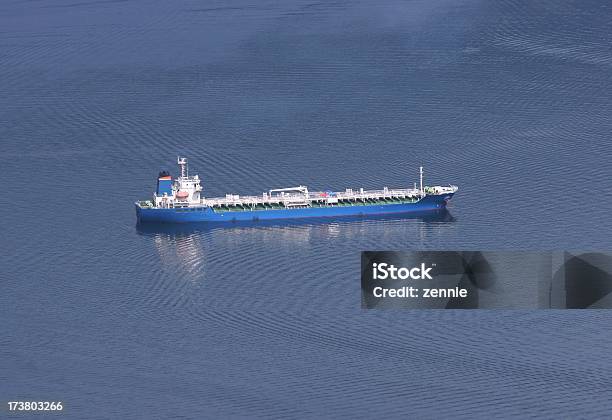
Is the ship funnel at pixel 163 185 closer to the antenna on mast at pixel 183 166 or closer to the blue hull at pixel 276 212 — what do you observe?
the antenna on mast at pixel 183 166

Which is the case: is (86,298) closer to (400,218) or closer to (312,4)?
(400,218)

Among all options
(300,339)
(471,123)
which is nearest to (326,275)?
(300,339)

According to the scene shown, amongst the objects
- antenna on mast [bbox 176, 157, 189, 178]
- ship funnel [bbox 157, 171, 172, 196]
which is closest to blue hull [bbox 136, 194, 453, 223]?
ship funnel [bbox 157, 171, 172, 196]

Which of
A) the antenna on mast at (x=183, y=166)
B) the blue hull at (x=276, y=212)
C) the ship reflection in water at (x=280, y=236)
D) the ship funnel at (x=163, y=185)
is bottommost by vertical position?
the ship reflection in water at (x=280, y=236)

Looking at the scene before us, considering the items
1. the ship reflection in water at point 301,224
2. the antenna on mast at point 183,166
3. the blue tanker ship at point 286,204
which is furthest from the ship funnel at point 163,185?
the ship reflection in water at point 301,224

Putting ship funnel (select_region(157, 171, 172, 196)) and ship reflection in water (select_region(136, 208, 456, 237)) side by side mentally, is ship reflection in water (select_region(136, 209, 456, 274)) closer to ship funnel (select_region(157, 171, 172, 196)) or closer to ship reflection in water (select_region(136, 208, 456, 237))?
ship reflection in water (select_region(136, 208, 456, 237))

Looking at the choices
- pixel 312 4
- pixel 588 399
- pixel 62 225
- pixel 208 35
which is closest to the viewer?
pixel 588 399

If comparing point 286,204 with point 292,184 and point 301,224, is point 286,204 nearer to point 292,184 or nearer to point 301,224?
point 301,224
